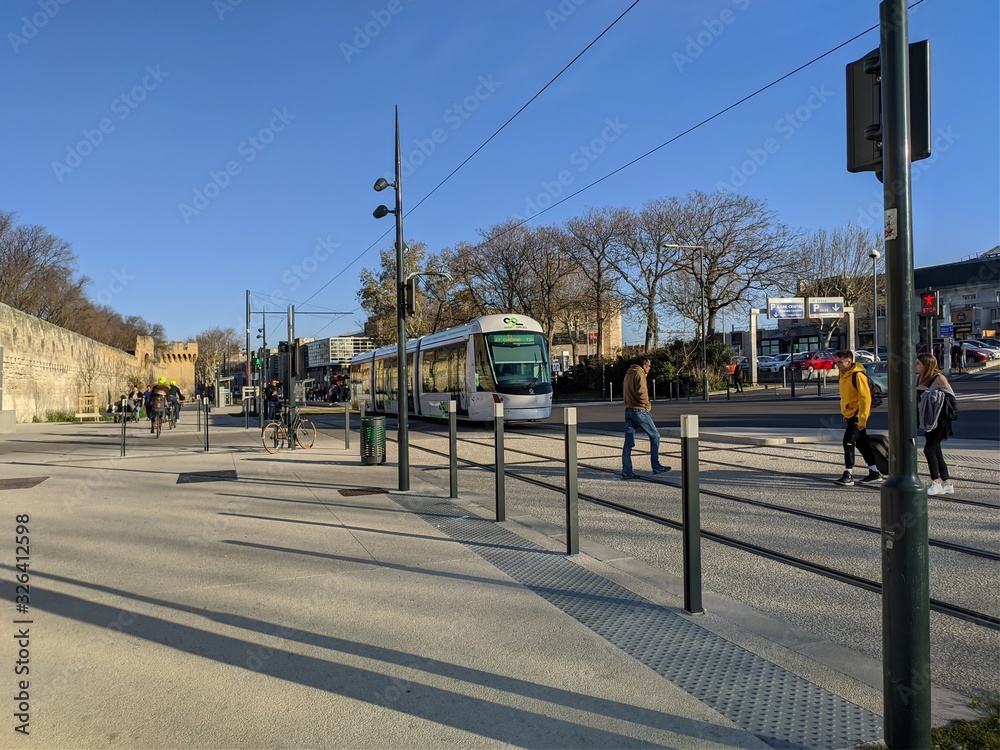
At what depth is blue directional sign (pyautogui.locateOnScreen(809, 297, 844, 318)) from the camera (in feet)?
139

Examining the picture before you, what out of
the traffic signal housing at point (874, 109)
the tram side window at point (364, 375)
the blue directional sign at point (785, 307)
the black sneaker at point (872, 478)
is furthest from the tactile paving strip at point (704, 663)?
the blue directional sign at point (785, 307)

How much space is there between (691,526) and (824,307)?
4256 centimetres

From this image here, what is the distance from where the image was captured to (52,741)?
10.2 feet

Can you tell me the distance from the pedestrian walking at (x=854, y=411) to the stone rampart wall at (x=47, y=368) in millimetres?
27383

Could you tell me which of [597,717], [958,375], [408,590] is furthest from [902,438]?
[958,375]

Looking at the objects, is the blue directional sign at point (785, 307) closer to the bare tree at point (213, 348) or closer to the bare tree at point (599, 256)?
the bare tree at point (599, 256)

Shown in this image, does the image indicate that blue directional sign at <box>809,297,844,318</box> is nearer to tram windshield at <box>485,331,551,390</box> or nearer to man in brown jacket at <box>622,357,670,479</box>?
tram windshield at <box>485,331,551,390</box>

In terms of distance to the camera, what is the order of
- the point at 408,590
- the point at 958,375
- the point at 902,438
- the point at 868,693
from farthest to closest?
1. the point at 958,375
2. the point at 408,590
3. the point at 868,693
4. the point at 902,438

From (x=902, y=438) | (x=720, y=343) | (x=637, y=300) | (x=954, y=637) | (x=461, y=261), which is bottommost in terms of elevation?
(x=954, y=637)

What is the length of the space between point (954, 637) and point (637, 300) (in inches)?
1645

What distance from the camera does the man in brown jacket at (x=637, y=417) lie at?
10578 millimetres

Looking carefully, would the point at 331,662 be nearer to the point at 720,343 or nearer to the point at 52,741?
the point at 52,741

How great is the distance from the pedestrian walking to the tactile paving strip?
17.6 feet

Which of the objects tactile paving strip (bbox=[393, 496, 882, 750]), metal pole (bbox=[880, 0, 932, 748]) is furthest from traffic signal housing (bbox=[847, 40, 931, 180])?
tactile paving strip (bbox=[393, 496, 882, 750])
